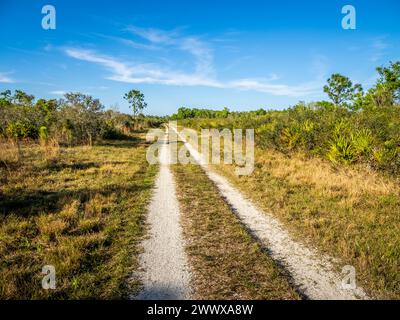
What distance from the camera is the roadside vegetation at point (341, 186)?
5.05m

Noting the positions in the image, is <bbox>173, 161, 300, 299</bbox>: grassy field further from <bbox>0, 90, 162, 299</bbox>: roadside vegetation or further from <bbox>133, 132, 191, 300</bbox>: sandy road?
<bbox>0, 90, 162, 299</bbox>: roadside vegetation

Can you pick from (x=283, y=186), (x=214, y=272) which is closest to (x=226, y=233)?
(x=214, y=272)

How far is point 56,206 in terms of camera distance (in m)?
7.40

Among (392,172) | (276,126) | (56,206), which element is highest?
(276,126)

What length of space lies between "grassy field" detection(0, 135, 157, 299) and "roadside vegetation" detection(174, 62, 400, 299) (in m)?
3.90

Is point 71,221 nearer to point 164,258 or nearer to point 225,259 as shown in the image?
point 164,258

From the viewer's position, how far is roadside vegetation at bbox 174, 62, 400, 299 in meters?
5.05

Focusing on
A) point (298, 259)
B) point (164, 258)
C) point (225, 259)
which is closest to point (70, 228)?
point (164, 258)

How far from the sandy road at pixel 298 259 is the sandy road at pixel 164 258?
1.77 metres

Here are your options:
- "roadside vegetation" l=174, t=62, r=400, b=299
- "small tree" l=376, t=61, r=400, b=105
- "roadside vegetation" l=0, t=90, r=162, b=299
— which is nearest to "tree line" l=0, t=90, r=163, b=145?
"roadside vegetation" l=0, t=90, r=162, b=299

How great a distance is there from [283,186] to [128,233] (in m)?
6.25

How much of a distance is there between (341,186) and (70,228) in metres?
8.71

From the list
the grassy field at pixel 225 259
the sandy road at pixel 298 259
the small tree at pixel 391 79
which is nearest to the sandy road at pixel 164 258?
the grassy field at pixel 225 259

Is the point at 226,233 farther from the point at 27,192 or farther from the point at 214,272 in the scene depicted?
the point at 27,192
